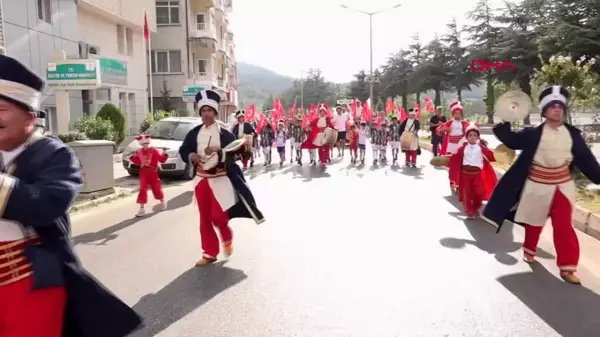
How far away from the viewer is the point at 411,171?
56.9ft

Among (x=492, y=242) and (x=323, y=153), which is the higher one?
(x=323, y=153)

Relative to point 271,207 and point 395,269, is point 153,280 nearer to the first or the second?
point 395,269

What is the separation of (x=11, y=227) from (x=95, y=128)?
18454mm

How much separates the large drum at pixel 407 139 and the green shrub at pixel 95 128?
9872 mm

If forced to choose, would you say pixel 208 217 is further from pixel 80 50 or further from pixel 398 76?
pixel 398 76

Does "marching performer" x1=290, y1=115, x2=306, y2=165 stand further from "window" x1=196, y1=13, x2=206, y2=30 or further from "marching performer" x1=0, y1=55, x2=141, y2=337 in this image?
"window" x1=196, y1=13, x2=206, y2=30

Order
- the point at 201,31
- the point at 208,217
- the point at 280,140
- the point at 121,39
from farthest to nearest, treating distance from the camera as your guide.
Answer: the point at 201,31 → the point at 121,39 → the point at 280,140 → the point at 208,217

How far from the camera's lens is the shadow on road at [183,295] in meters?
4.92

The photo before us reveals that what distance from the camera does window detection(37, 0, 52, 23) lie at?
20688 mm

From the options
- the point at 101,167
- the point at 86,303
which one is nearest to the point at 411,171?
the point at 101,167

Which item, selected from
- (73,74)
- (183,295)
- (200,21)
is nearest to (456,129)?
(183,295)

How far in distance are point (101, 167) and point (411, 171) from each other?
8728mm

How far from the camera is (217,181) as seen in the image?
6707mm

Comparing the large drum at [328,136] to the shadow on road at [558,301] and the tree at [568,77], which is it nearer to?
the tree at [568,77]
